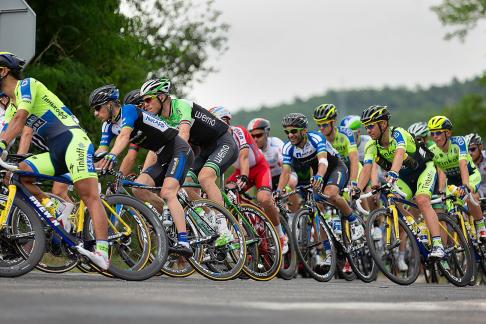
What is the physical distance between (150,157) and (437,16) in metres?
41.1

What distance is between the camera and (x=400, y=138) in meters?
15.0

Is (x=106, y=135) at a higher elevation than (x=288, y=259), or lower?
higher

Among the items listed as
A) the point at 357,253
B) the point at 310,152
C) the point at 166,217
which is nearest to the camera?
the point at 166,217

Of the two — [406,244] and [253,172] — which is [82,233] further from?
[406,244]

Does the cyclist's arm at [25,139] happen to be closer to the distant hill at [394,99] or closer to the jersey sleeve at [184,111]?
the jersey sleeve at [184,111]

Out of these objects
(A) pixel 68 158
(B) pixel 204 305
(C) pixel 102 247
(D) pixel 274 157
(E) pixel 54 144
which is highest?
(D) pixel 274 157

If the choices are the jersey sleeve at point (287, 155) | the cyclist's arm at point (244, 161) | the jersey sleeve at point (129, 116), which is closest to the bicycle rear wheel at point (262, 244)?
the cyclist's arm at point (244, 161)

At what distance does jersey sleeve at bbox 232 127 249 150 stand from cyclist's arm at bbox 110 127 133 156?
3354mm

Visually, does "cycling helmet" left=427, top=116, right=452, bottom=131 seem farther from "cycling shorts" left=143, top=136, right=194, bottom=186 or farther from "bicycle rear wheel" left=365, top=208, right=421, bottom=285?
"cycling shorts" left=143, top=136, right=194, bottom=186

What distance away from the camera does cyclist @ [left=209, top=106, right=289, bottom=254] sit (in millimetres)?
13805

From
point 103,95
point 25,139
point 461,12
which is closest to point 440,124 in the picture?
point 103,95

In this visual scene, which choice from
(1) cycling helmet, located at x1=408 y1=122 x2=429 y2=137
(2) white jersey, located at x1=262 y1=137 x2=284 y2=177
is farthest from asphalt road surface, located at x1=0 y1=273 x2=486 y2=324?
(1) cycling helmet, located at x1=408 y1=122 x2=429 y2=137

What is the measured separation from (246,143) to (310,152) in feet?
4.05

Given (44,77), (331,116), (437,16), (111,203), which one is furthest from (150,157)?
(437,16)
